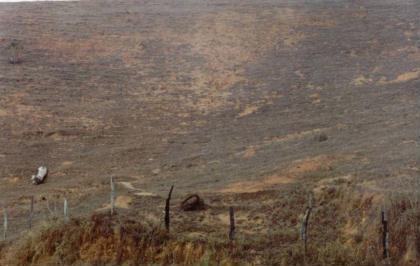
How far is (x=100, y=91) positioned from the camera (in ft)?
117

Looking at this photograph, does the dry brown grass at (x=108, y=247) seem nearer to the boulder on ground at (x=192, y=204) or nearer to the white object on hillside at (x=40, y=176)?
the boulder on ground at (x=192, y=204)

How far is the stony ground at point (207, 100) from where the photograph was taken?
2009cm

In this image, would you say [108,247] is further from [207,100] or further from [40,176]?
[207,100]

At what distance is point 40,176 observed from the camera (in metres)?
24.2

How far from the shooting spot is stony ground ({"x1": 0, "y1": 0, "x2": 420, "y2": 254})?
20094mm

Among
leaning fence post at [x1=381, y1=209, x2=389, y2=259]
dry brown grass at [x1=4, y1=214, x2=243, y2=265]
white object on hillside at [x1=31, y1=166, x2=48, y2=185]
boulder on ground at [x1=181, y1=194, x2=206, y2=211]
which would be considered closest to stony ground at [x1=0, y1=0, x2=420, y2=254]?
white object on hillside at [x1=31, y1=166, x2=48, y2=185]

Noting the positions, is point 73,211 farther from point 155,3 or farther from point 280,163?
point 155,3

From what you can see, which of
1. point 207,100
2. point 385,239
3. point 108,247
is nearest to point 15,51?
point 207,100

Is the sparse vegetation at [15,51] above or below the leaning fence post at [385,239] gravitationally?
above

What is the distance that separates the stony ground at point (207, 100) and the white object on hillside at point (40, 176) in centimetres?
34

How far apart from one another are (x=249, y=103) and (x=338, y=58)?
9656 mm

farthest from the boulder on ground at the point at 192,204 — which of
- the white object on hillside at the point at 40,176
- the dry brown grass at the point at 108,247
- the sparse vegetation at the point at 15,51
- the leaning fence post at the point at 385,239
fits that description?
the sparse vegetation at the point at 15,51

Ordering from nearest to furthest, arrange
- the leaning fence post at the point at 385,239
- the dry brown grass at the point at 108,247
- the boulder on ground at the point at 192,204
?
the leaning fence post at the point at 385,239
the dry brown grass at the point at 108,247
the boulder on ground at the point at 192,204

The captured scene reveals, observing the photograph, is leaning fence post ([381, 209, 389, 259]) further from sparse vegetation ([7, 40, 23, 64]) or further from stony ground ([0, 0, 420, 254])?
sparse vegetation ([7, 40, 23, 64])
